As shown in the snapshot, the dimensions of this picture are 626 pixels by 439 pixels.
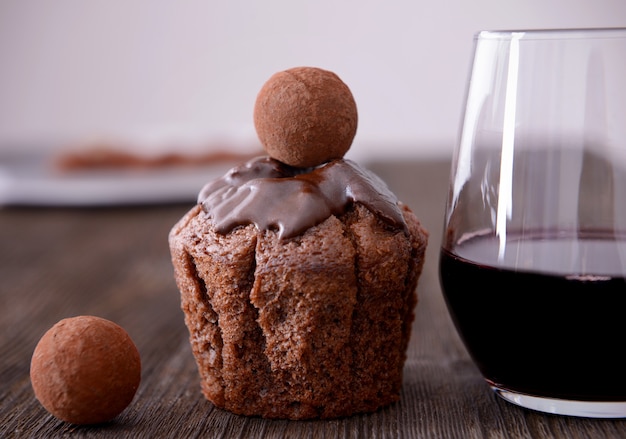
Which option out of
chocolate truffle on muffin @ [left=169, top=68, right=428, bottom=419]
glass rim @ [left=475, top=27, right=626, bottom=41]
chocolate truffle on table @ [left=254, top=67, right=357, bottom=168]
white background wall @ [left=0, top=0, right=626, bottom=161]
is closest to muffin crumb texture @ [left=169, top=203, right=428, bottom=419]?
chocolate truffle on muffin @ [left=169, top=68, right=428, bottom=419]

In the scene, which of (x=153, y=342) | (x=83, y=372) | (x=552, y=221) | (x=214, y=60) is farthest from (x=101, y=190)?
(x=214, y=60)

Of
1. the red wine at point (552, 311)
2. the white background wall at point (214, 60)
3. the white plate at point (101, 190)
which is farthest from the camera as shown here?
the white background wall at point (214, 60)

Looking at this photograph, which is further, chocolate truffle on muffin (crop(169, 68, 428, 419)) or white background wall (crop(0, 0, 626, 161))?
white background wall (crop(0, 0, 626, 161))

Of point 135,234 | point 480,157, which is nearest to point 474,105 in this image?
point 480,157

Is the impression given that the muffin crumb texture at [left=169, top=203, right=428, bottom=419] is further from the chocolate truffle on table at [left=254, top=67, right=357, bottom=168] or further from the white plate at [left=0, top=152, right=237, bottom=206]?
the white plate at [left=0, top=152, right=237, bottom=206]

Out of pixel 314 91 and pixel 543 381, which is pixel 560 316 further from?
pixel 314 91

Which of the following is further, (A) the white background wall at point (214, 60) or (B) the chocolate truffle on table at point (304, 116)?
(A) the white background wall at point (214, 60)

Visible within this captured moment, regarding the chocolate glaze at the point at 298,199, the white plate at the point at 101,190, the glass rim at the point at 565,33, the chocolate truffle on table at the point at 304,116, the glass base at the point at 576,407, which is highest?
the glass rim at the point at 565,33

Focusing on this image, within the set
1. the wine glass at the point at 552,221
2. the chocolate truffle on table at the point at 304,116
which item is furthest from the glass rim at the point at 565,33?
the chocolate truffle on table at the point at 304,116

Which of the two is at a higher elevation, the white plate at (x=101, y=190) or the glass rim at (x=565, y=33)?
the glass rim at (x=565, y=33)

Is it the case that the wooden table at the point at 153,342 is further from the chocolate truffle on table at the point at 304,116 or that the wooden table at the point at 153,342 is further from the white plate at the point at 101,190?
the chocolate truffle on table at the point at 304,116
